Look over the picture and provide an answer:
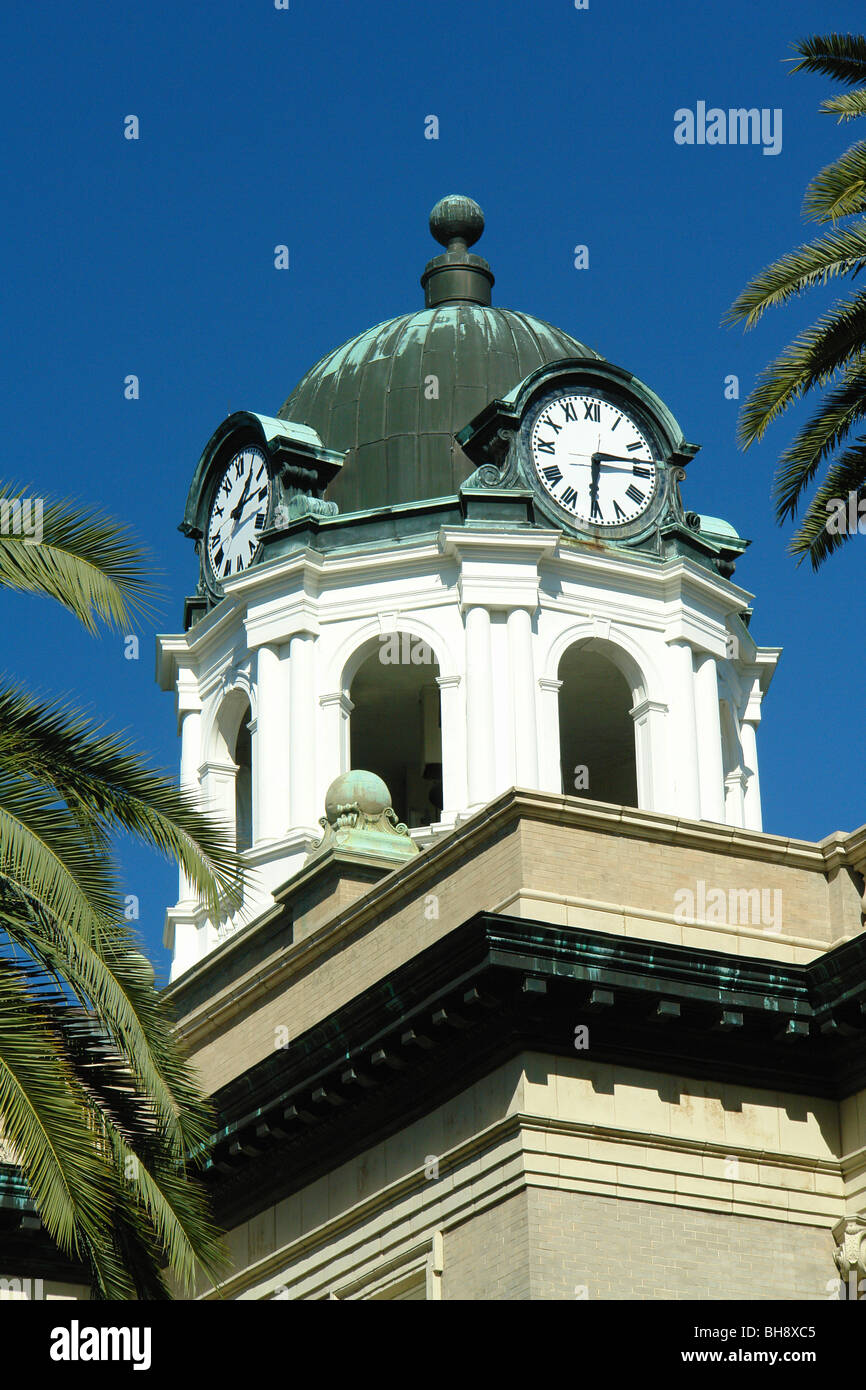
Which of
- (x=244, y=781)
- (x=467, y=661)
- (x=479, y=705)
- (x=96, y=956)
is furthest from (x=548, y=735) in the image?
(x=96, y=956)

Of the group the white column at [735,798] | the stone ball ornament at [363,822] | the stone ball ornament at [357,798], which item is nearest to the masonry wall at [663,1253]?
the stone ball ornament at [363,822]

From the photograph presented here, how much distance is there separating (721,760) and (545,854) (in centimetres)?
1534

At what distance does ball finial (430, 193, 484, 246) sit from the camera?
151 ft

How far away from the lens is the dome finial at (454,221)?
46062 millimetres

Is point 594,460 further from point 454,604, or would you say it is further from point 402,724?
point 402,724

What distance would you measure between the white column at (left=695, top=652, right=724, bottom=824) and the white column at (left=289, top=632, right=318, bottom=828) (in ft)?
18.3

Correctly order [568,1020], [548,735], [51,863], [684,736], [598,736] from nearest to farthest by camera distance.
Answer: [51,863]
[568,1020]
[548,735]
[684,736]
[598,736]

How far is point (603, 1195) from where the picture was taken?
80.8ft

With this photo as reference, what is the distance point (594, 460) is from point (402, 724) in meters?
5.11

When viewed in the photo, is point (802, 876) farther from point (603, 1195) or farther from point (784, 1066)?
point (603, 1195)

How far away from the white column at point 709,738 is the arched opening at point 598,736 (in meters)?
1.40

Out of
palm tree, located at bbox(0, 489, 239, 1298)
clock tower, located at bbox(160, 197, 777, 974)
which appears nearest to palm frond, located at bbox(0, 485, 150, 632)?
palm tree, located at bbox(0, 489, 239, 1298)

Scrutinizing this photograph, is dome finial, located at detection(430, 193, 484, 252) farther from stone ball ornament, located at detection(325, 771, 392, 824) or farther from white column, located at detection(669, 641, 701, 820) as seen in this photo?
stone ball ornament, located at detection(325, 771, 392, 824)

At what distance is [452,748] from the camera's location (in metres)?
39.0
